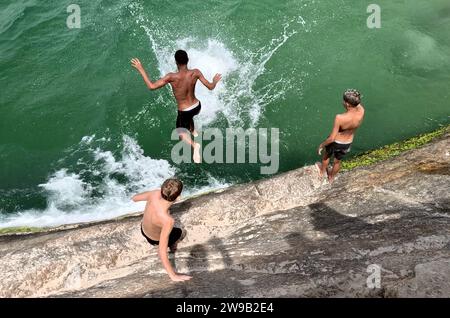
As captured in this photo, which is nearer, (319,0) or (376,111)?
(376,111)

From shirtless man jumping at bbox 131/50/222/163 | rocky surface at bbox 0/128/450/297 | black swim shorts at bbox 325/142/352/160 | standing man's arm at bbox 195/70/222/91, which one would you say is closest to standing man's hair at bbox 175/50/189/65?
shirtless man jumping at bbox 131/50/222/163

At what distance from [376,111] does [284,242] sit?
6.06 m

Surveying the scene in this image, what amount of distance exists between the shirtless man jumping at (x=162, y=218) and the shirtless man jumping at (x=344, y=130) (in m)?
3.01

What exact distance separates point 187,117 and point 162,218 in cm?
351

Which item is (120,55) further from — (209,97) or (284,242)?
(284,242)

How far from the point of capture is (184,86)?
7637 millimetres

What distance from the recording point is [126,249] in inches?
241

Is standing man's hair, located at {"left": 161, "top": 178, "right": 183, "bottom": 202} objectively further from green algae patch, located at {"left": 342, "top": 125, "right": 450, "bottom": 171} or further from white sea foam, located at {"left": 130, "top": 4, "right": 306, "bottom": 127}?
white sea foam, located at {"left": 130, "top": 4, "right": 306, "bottom": 127}

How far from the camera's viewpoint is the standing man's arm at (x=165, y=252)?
15.8 ft

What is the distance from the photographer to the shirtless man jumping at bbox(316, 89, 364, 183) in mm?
6449

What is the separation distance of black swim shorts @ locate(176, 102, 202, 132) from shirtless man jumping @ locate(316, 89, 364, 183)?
8.16 feet
